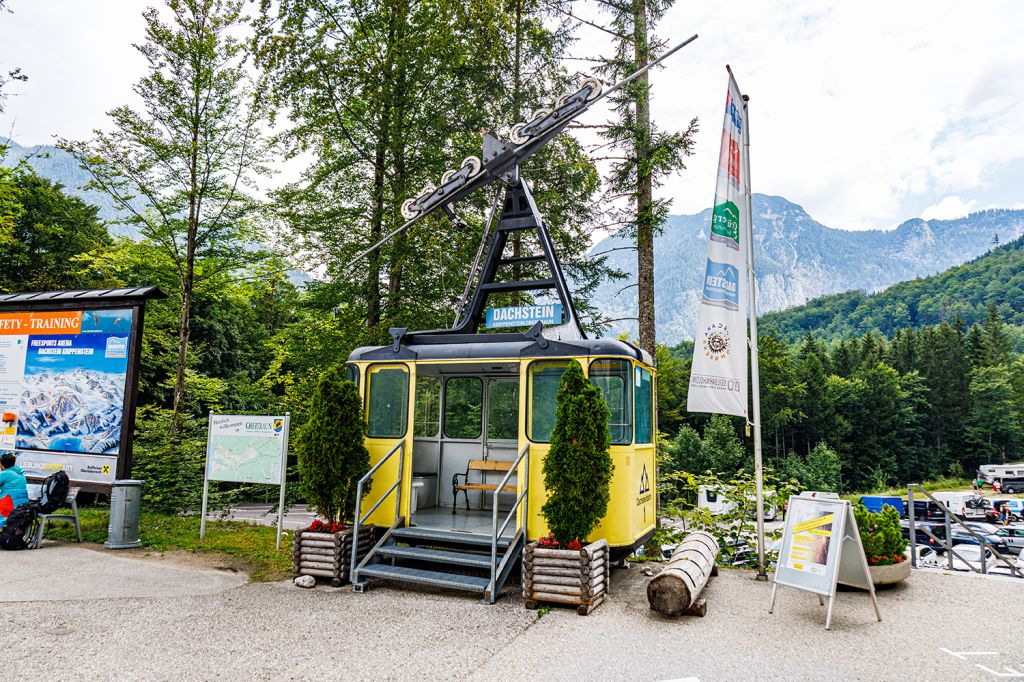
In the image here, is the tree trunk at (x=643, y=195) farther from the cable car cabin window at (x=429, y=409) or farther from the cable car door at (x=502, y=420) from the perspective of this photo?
the cable car cabin window at (x=429, y=409)

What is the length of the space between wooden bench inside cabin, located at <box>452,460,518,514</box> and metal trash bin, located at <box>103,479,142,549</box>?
454 centimetres

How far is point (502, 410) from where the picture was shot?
8688mm

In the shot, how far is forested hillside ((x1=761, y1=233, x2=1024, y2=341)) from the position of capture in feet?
382

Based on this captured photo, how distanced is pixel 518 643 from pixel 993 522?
4470 centimetres

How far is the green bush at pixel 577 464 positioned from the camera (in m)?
6.05

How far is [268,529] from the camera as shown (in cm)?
1063

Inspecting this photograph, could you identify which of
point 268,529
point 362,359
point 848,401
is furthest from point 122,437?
point 848,401

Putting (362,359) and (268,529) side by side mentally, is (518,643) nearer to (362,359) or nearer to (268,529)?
(362,359)

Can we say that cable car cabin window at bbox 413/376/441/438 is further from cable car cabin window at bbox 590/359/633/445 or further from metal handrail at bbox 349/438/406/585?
cable car cabin window at bbox 590/359/633/445

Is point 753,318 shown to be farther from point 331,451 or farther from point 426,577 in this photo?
point 331,451

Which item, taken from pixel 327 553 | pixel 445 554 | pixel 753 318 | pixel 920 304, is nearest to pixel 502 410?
pixel 445 554

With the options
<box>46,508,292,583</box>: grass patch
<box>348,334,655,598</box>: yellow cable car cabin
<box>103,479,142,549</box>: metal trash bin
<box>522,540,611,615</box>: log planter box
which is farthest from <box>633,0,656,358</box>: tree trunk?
<box>103,479,142,549</box>: metal trash bin

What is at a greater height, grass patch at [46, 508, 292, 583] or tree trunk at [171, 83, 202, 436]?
tree trunk at [171, 83, 202, 436]

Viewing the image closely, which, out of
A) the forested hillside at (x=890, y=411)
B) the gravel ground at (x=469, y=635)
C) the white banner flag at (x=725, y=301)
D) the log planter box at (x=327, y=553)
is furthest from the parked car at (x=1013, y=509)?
the log planter box at (x=327, y=553)
